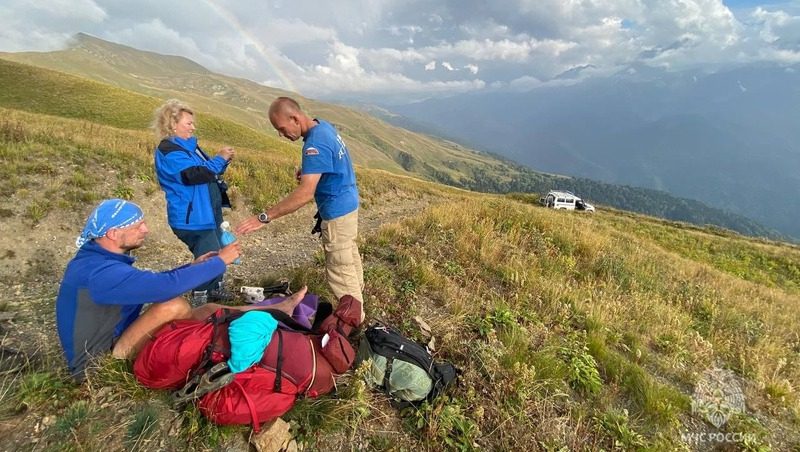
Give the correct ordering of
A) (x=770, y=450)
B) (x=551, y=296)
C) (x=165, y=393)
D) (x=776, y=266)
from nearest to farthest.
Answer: (x=165, y=393)
(x=770, y=450)
(x=551, y=296)
(x=776, y=266)

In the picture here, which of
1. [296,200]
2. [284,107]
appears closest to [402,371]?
[296,200]

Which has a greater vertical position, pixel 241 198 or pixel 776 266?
pixel 241 198

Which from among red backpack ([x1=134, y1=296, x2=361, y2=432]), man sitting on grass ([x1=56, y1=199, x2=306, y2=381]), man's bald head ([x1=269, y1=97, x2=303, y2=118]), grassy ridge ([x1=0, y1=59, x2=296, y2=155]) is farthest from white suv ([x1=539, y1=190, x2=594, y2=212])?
man sitting on grass ([x1=56, y1=199, x2=306, y2=381])

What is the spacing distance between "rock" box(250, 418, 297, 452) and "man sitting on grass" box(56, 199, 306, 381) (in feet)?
4.56

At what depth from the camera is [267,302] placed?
485 centimetres

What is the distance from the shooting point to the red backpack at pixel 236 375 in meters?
3.20

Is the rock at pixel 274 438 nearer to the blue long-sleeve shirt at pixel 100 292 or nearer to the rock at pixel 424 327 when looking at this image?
the blue long-sleeve shirt at pixel 100 292

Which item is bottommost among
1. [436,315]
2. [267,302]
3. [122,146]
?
[436,315]

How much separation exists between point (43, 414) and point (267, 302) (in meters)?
2.21

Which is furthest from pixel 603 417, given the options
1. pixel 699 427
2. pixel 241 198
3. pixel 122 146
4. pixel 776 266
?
Result: pixel 776 266

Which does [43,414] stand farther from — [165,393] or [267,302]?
[267,302]

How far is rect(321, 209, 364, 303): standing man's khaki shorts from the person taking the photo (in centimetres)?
480

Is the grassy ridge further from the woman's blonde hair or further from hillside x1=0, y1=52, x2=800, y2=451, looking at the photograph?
the woman's blonde hair

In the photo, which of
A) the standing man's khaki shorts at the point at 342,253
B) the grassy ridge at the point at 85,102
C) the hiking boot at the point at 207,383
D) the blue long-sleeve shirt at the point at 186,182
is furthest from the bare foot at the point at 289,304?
the grassy ridge at the point at 85,102
